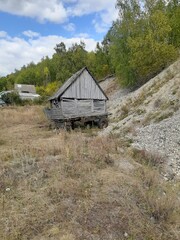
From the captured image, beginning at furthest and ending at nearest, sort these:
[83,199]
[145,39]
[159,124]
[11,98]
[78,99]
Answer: [11,98] → [145,39] → [78,99] → [159,124] → [83,199]

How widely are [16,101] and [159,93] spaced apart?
Answer: 32.2 metres

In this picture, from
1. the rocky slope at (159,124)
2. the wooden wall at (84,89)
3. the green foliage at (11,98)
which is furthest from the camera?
the green foliage at (11,98)

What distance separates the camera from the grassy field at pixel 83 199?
17.0 ft

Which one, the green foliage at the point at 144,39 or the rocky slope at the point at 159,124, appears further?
the green foliage at the point at 144,39

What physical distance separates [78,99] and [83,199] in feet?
58.0

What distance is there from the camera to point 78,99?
2347cm

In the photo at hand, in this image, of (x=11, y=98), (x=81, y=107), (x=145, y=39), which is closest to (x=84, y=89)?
(x=81, y=107)

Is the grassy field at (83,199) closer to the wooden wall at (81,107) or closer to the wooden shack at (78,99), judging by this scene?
the wooden shack at (78,99)

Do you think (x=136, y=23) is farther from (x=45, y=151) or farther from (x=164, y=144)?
(x=45, y=151)

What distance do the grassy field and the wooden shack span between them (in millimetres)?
13429

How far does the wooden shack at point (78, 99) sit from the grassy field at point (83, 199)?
13429 mm

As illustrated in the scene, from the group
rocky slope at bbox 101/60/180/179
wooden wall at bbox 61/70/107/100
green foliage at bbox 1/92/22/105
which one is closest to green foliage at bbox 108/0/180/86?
rocky slope at bbox 101/60/180/179

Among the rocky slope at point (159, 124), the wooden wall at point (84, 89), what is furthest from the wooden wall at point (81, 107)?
the rocky slope at point (159, 124)

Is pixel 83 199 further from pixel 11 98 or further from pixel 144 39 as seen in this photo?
pixel 11 98
